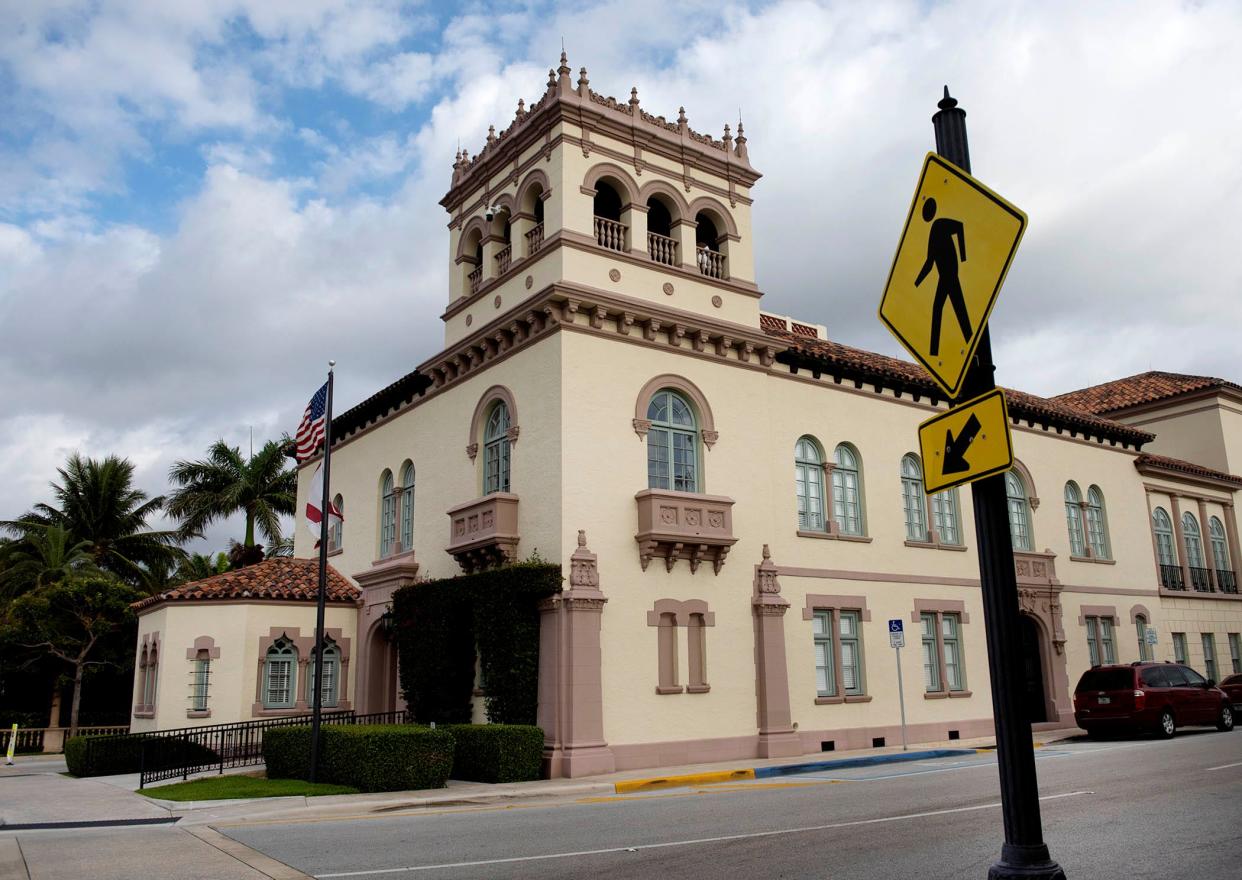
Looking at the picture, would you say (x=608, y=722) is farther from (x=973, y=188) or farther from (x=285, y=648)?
(x=973, y=188)

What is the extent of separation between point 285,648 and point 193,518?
20.2 meters

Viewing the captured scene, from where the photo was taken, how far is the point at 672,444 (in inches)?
843

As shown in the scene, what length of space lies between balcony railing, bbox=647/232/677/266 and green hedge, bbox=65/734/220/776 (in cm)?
1436

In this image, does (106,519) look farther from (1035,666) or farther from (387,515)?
(1035,666)

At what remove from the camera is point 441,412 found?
81.7 feet

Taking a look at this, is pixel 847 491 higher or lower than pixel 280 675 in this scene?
higher

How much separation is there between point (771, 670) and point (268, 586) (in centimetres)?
1317

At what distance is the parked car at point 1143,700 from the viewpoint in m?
23.0

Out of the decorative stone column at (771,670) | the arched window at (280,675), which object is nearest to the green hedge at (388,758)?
the decorative stone column at (771,670)

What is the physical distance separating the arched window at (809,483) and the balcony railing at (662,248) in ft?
17.3

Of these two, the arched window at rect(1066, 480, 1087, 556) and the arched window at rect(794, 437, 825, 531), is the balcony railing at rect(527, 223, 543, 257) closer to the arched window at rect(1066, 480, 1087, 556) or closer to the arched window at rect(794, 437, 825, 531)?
the arched window at rect(794, 437, 825, 531)

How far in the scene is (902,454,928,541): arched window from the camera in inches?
1019

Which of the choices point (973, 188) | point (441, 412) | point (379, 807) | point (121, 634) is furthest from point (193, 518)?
point (973, 188)

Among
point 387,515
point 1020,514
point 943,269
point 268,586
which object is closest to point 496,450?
point 387,515
